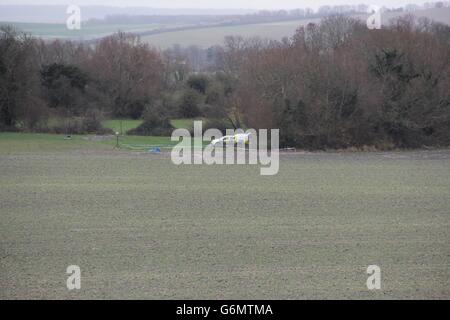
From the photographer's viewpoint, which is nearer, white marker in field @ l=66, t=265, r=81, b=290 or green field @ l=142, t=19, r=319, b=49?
white marker in field @ l=66, t=265, r=81, b=290

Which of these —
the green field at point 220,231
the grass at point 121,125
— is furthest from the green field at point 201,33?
the green field at point 220,231

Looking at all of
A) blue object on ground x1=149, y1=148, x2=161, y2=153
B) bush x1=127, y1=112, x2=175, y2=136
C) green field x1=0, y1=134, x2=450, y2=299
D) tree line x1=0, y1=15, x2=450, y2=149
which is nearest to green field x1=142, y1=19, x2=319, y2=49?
tree line x1=0, y1=15, x2=450, y2=149

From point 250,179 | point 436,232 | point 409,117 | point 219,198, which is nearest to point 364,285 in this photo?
point 436,232

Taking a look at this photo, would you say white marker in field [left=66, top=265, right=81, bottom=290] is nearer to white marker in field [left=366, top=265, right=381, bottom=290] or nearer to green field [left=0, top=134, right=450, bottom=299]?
green field [left=0, top=134, right=450, bottom=299]

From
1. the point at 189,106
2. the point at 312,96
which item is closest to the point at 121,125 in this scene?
the point at 189,106

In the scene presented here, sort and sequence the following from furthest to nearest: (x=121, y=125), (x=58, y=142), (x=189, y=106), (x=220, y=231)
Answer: (x=189, y=106) < (x=121, y=125) < (x=58, y=142) < (x=220, y=231)

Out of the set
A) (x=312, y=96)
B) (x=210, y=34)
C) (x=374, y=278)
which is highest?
(x=210, y=34)

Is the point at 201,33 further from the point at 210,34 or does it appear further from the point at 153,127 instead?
the point at 153,127

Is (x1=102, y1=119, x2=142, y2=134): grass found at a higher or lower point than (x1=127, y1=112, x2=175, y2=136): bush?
lower

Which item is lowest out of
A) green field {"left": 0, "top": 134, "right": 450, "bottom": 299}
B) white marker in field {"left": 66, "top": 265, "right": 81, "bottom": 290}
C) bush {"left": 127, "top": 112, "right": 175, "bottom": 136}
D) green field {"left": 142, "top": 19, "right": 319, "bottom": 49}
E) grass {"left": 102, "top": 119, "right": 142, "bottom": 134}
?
grass {"left": 102, "top": 119, "right": 142, "bottom": 134}
